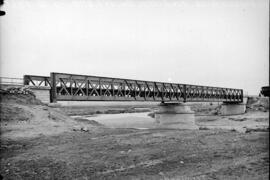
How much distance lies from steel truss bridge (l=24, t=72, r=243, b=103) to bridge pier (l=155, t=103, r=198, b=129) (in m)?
1.19

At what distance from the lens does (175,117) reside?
29109 mm

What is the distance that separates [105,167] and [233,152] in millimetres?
5706

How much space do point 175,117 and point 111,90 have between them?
889 cm

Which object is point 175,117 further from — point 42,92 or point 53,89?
point 42,92

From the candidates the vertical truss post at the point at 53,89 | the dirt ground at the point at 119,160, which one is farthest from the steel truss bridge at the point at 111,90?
the dirt ground at the point at 119,160

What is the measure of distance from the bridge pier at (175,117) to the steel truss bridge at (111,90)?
46.9 inches

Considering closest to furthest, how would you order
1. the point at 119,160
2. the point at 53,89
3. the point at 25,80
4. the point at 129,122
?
the point at 119,160
the point at 53,89
the point at 25,80
the point at 129,122

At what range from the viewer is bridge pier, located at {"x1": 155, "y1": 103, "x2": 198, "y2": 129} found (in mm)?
28703

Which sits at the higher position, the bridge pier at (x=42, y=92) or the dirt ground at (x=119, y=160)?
the bridge pier at (x=42, y=92)

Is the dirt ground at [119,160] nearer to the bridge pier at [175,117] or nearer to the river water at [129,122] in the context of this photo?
the bridge pier at [175,117]

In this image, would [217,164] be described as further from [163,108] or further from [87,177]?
[163,108]

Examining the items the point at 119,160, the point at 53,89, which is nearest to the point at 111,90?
the point at 53,89

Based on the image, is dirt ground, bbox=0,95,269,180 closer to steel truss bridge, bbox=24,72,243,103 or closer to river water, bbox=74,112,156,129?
steel truss bridge, bbox=24,72,243,103

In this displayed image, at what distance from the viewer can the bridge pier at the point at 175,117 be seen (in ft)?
94.2
